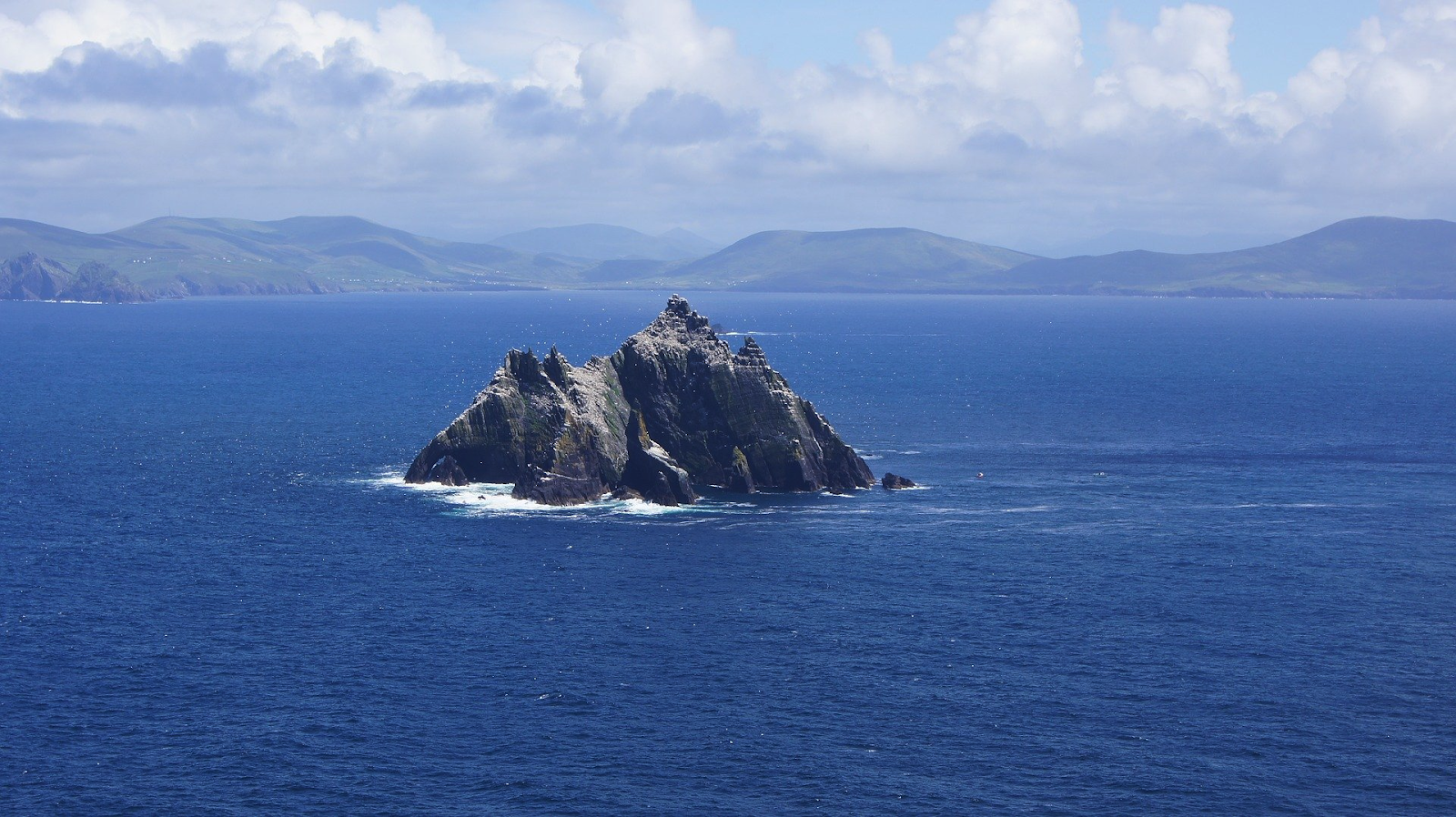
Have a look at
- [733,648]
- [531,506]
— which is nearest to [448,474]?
[531,506]

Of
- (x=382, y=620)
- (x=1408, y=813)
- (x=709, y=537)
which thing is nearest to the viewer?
(x=1408, y=813)

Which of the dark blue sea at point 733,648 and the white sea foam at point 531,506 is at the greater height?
the white sea foam at point 531,506

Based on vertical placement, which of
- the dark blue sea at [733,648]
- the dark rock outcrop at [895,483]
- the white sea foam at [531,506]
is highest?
the dark rock outcrop at [895,483]

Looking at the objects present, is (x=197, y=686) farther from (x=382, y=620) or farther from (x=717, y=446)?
(x=717, y=446)

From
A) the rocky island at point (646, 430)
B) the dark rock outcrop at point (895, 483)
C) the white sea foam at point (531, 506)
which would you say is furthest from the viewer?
the dark rock outcrop at point (895, 483)

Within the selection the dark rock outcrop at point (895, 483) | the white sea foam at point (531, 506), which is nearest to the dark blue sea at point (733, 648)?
the white sea foam at point (531, 506)

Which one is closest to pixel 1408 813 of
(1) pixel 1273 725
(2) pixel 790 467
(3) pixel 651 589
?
(1) pixel 1273 725

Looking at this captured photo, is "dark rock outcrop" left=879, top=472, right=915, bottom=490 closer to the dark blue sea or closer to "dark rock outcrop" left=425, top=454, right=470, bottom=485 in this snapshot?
the dark blue sea

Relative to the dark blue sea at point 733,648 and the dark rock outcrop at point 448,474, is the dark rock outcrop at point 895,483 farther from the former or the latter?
the dark rock outcrop at point 448,474
